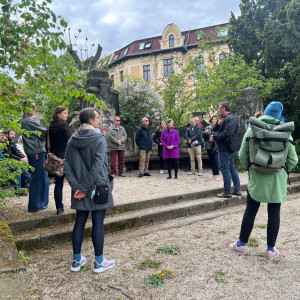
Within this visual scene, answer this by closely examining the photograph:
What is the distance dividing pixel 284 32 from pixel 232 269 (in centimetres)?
1301

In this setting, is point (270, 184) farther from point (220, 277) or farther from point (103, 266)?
point (103, 266)

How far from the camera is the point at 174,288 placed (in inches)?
112

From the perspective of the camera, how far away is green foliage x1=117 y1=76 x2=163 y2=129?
12.4 meters

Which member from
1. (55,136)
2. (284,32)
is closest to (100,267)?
(55,136)

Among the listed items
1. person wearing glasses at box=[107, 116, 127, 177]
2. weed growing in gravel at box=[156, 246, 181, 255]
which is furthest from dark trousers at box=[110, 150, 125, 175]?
weed growing in gravel at box=[156, 246, 181, 255]

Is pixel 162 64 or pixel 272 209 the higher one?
pixel 162 64

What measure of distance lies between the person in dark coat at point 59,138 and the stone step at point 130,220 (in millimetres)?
445

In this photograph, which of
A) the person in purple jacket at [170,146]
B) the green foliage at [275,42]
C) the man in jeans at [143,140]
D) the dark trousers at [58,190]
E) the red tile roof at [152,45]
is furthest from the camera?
the red tile roof at [152,45]

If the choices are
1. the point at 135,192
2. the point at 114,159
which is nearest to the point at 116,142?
the point at 114,159

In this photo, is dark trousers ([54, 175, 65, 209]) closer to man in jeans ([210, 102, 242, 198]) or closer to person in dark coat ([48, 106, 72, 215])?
person in dark coat ([48, 106, 72, 215])

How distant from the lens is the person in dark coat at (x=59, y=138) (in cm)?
475

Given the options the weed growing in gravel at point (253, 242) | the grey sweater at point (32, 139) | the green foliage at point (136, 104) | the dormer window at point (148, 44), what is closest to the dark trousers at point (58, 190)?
the grey sweater at point (32, 139)

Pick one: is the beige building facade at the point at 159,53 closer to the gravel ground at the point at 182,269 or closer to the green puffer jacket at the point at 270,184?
the gravel ground at the point at 182,269

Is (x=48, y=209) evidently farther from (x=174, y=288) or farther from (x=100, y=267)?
(x=174, y=288)
